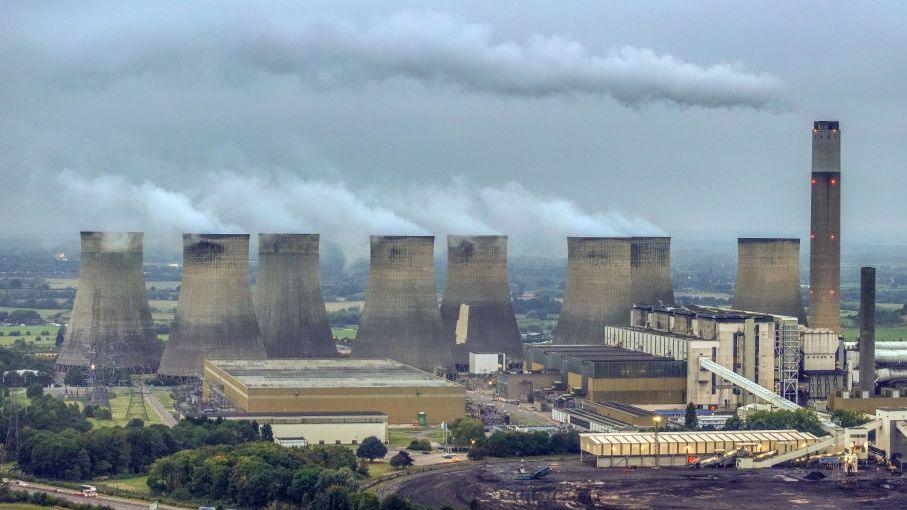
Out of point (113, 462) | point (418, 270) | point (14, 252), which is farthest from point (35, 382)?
point (14, 252)

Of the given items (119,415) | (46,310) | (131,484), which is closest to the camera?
(131,484)

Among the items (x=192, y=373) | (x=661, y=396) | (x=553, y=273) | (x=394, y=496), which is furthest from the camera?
(x=553, y=273)

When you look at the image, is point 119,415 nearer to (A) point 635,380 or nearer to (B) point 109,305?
(B) point 109,305

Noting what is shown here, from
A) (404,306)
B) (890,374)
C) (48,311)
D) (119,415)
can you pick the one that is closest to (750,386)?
(890,374)

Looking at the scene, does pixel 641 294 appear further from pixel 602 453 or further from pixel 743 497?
pixel 743 497

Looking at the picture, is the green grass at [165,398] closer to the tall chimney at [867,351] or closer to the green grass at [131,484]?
the green grass at [131,484]
